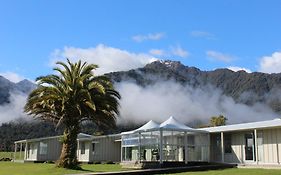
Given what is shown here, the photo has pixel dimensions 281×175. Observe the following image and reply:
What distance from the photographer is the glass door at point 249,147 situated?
2673cm

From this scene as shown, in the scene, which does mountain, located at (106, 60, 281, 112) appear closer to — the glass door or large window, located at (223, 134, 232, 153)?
large window, located at (223, 134, 232, 153)

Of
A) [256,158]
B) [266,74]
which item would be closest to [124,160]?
[256,158]

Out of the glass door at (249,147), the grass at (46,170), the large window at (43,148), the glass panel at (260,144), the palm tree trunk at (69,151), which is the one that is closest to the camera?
the grass at (46,170)

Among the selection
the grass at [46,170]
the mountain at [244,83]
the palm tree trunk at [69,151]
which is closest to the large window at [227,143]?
the grass at [46,170]

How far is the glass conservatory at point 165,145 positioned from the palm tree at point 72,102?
3037 mm

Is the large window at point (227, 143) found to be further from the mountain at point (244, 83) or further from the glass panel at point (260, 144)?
the mountain at point (244, 83)

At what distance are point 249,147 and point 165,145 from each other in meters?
5.79

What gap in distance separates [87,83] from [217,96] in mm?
165802

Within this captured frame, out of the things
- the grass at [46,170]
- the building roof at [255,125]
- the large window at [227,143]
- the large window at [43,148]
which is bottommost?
the grass at [46,170]

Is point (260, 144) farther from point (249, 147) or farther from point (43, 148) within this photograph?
point (43, 148)

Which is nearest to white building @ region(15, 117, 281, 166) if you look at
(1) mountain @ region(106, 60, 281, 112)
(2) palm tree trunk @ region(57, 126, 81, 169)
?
(2) palm tree trunk @ region(57, 126, 81, 169)

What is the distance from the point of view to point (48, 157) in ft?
157

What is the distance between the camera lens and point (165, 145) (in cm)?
2703

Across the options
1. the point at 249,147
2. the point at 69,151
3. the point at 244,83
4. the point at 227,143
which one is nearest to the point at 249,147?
the point at 249,147
